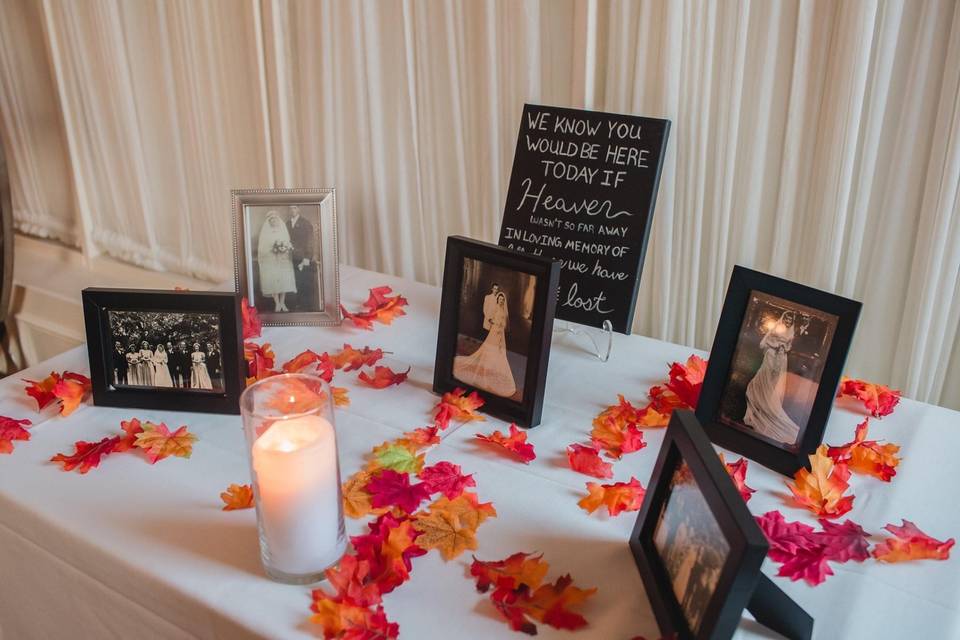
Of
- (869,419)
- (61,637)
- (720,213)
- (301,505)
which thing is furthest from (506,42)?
(61,637)

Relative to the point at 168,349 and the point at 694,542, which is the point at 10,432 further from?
the point at 694,542

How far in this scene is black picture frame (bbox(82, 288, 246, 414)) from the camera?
1.20 meters

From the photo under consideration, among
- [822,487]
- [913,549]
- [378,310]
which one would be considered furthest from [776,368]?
[378,310]

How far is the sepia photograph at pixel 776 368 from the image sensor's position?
1.06 metres

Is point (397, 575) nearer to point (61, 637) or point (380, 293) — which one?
point (61, 637)

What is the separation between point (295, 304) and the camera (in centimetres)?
152

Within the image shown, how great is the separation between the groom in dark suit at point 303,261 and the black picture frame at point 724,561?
773 mm

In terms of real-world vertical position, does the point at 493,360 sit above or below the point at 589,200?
below

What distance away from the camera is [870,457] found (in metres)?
1.10

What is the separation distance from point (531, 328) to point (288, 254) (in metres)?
0.53

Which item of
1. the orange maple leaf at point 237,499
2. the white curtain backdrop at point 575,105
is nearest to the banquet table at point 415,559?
the orange maple leaf at point 237,499

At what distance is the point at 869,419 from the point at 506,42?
35.5 inches

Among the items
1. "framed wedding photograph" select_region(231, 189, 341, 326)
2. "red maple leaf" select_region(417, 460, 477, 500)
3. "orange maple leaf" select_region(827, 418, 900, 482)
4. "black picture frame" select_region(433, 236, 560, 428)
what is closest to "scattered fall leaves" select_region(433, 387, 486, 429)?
"black picture frame" select_region(433, 236, 560, 428)

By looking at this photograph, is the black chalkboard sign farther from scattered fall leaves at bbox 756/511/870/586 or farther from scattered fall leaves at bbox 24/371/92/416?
scattered fall leaves at bbox 24/371/92/416
